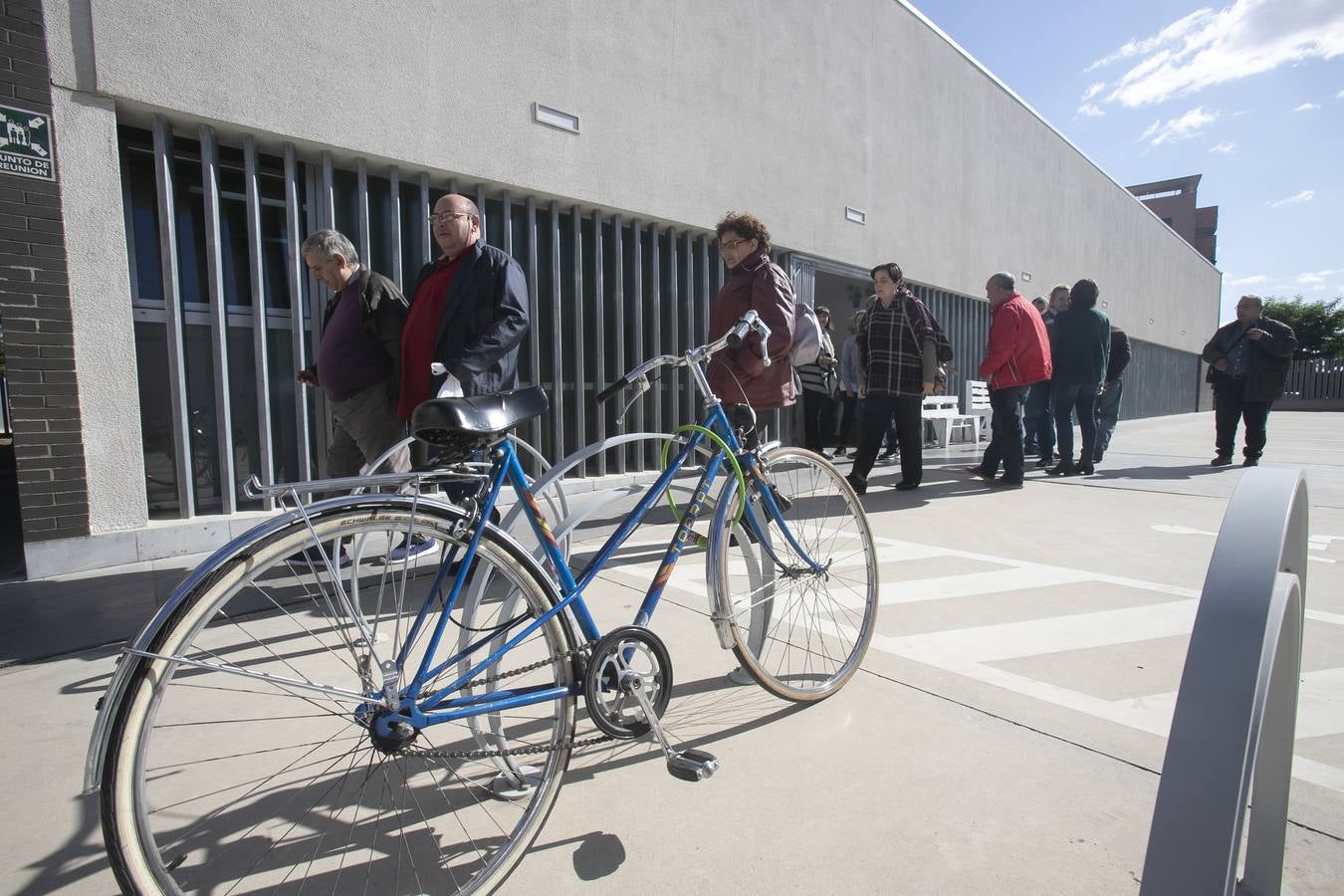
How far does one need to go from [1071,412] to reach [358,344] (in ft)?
22.3

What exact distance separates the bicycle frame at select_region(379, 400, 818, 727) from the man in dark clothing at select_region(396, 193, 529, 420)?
49.4 inches

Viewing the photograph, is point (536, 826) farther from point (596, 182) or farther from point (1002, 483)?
point (1002, 483)

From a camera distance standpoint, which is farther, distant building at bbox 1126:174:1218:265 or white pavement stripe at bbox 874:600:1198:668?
distant building at bbox 1126:174:1218:265

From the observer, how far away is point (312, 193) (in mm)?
5027

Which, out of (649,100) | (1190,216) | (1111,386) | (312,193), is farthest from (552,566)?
(1190,216)

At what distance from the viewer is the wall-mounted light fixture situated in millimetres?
6000

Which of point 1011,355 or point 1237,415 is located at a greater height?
point 1011,355

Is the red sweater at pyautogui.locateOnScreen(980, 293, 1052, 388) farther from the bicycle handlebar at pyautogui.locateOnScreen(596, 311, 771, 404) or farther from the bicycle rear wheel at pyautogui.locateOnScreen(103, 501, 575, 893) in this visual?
the bicycle rear wheel at pyautogui.locateOnScreen(103, 501, 575, 893)

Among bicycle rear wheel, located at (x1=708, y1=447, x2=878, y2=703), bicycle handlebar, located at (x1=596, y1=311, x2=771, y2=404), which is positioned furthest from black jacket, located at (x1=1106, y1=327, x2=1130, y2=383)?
bicycle handlebar, located at (x1=596, y1=311, x2=771, y2=404)

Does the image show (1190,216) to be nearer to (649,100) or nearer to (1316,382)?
(1316,382)

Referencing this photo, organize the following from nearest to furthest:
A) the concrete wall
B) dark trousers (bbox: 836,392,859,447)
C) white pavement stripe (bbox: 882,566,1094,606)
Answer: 1. white pavement stripe (bbox: 882,566,1094,606)
2. the concrete wall
3. dark trousers (bbox: 836,392,859,447)

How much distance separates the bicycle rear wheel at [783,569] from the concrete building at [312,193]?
3618mm

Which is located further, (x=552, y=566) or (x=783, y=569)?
(x=783, y=569)

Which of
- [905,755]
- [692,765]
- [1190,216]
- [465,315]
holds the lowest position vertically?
[905,755]
